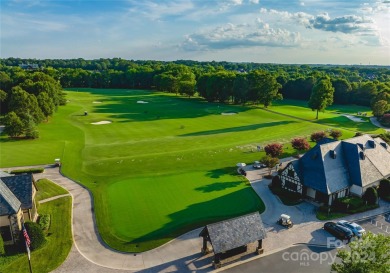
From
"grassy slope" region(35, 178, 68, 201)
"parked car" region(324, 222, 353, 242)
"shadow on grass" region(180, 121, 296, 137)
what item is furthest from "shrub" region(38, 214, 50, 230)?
"shadow on grass" region(180, 121, 296, 137)

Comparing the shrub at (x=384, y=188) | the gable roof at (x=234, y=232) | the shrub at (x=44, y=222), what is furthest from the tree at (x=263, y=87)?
the shrub at (x=44, y=222)

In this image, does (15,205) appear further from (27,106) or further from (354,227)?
(27,106)

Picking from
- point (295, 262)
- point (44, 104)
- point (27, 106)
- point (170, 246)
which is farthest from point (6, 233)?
point (44, 104)

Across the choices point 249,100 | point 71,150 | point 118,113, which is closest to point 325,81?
point 249,100

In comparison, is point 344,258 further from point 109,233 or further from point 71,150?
point 71,150

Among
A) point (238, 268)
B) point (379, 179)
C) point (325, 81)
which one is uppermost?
point (325, 81)

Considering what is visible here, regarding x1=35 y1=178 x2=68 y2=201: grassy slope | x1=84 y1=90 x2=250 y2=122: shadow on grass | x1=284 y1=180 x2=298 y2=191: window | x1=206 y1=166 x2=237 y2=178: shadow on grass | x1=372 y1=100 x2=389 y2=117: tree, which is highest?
x1=372 y1=100 x2=389 y2=117: tree

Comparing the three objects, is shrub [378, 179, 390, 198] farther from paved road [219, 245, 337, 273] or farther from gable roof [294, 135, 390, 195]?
paved road [219, 245, 337, 273]
